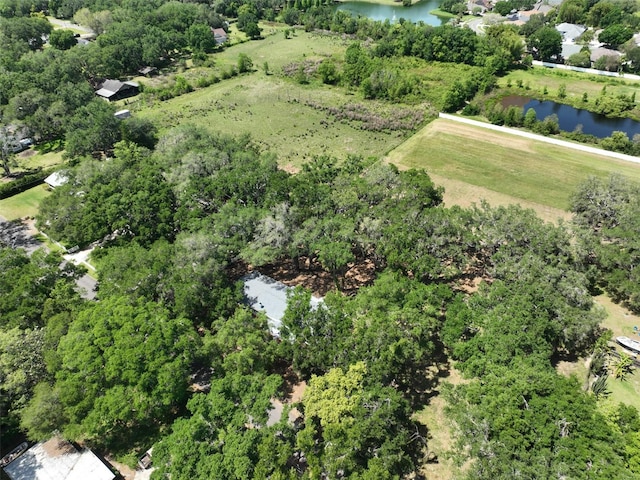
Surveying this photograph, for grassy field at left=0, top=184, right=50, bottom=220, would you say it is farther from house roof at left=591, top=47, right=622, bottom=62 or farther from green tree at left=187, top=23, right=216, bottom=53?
house roof at left=591, top=47, right=622, bottom=62

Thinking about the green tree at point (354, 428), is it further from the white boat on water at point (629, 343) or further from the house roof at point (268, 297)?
the white boat on water at point (629, 343)

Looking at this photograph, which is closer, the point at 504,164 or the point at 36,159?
the point at 504,164

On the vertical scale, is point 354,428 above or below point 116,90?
below

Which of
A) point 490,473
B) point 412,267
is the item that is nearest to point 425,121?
point 412,267

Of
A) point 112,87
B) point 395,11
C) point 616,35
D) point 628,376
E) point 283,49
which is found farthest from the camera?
point 395,11

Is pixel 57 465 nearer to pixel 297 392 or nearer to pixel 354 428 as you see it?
pixel 297 392

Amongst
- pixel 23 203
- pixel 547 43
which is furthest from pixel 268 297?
pixel 547 43

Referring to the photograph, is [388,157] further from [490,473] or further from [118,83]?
[118,83]

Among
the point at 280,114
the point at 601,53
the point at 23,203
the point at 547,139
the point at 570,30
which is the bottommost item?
the point at 23,203

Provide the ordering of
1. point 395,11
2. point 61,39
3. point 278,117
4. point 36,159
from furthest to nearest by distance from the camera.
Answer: point 395,11 < point 61,39 < point 278,117 < point 36,159
